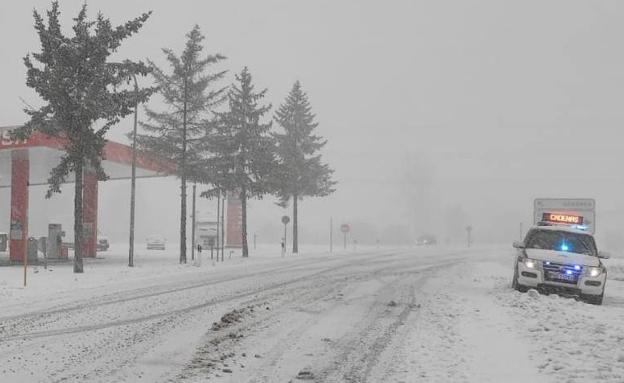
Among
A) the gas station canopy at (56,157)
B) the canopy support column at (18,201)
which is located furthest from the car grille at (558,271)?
the canopy support column at (18,201)

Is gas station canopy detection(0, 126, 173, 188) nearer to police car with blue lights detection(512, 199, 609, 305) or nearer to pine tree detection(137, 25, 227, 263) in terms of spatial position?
pine tree detection(137, 25, 227, 263)

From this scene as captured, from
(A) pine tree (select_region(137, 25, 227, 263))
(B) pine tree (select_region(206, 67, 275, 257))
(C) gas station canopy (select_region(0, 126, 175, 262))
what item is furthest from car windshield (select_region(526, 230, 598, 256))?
(B) pine tree (select_region(206, 67, 275, 257))

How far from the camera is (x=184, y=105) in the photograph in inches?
1095

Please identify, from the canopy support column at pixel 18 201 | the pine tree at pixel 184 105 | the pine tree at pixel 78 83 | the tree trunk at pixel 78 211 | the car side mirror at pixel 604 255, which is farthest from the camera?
the canopy support column at pixel 18 201

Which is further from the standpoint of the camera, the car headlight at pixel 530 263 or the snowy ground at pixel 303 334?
the car headlight at pixel 530 263

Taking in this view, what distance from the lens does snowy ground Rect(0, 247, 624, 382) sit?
666 centimetres

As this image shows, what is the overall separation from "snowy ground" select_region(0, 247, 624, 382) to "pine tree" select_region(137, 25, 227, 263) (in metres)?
12.6

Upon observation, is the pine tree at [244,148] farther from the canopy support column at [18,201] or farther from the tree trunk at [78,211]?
the tree trunk at [78,211]

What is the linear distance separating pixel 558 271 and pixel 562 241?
1.82 metres

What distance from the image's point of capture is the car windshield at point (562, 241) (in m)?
15.6

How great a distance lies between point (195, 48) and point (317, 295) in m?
17.3

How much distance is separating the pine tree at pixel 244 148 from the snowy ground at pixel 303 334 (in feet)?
50.9

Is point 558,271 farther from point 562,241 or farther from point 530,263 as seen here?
point 562,241

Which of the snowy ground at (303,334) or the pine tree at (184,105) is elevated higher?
the pine tree at (184,105)
